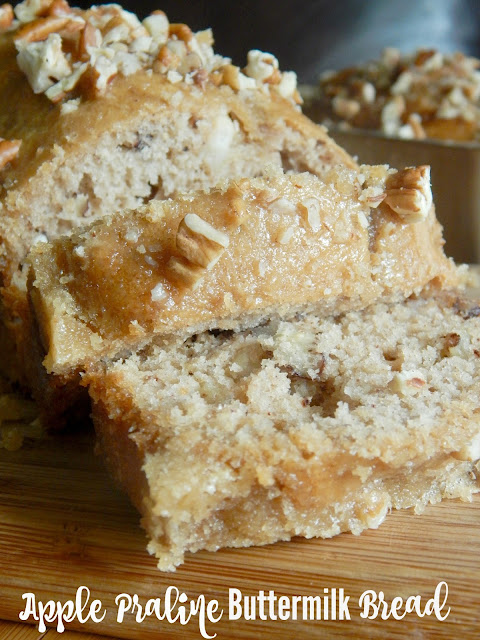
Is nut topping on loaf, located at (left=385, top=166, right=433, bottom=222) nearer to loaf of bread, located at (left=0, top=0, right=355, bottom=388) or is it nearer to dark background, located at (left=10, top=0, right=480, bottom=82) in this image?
loaf of bread, located at (left=0, top=0, right=355, bottom=388)

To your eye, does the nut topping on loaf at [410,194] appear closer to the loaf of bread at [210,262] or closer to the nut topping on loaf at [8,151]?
the loaf of bread at [210,262]

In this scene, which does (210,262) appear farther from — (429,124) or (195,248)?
(429,124)

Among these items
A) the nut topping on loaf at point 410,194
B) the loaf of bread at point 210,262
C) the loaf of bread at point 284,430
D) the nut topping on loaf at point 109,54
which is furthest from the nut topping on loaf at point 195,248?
the nut topping on loaf at point 109,54

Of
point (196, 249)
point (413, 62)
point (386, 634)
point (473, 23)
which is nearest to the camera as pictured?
point (386, 634)

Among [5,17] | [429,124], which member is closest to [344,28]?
[429,124]

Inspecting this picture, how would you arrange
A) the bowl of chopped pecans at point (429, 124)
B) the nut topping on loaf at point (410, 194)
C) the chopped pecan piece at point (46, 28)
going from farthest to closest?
the bowl of chopped pecans at point (429, 124)
the chopped pecan piece at point (46, 28)
the nut topping on loaf at point (410, 194)

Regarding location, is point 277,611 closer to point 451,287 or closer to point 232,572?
point 232,572

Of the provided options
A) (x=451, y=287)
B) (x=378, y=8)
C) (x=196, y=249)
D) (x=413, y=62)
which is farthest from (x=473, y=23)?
(x=196, y=249)
